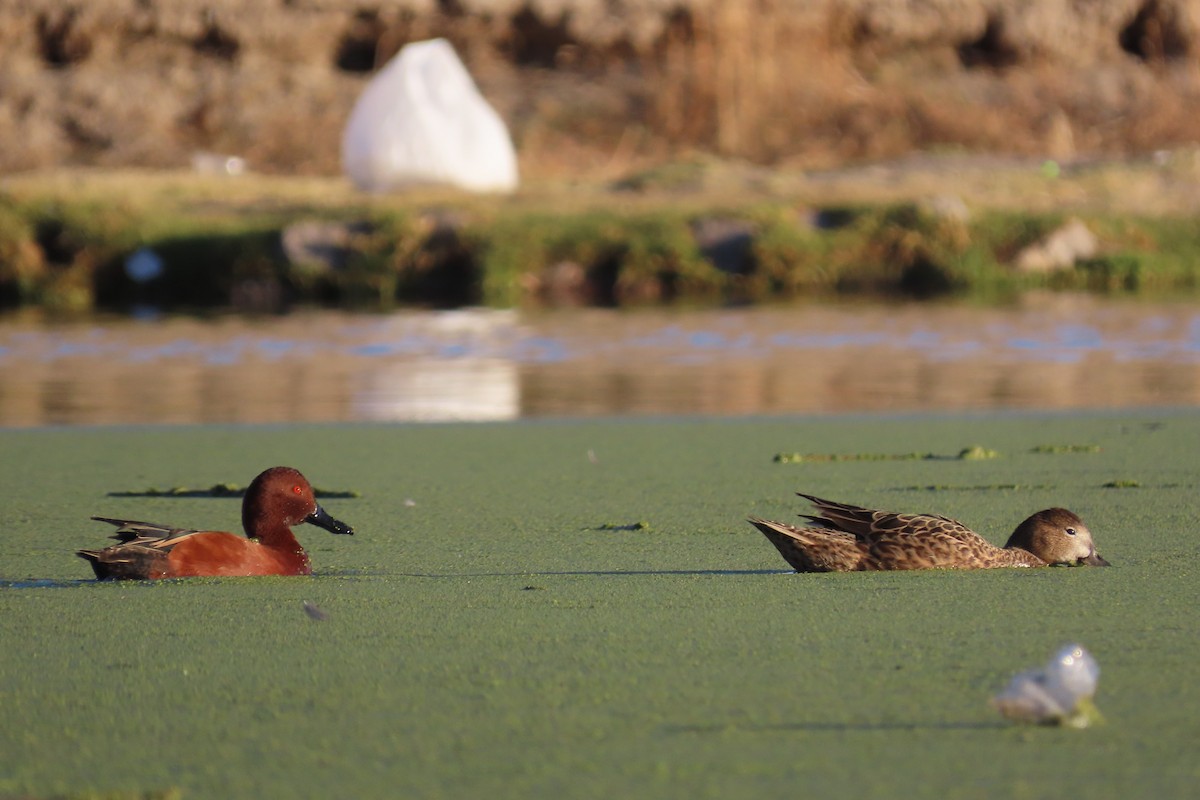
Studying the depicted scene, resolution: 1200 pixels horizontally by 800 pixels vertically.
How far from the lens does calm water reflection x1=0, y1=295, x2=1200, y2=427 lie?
870 cm

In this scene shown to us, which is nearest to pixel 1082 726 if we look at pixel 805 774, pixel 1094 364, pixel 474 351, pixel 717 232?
pixel 805 774

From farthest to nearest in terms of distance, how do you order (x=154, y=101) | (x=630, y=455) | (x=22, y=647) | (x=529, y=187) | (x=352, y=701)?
(x=154, y=101) → (x=529, y=187) → (x=630, y=455) → (x=22, y=647) → (x=352, y=701)

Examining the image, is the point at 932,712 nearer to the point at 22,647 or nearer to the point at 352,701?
the point at 352,701

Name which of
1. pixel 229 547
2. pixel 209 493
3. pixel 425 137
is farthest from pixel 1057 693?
pixel 425 137

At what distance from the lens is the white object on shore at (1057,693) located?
115 inches

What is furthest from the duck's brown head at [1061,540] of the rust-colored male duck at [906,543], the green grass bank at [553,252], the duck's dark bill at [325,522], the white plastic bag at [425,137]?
the white plastic bag at [425,137]

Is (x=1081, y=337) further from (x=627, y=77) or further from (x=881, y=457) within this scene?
(x=627, y=77)

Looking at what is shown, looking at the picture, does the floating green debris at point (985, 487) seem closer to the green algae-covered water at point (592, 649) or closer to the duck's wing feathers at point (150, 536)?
the green algae-covered water at point (592, 649)

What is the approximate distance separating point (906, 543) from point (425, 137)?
13.9m

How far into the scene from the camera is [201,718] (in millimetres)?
3135

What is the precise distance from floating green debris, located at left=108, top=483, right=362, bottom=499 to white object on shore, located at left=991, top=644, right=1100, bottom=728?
10.6 ft

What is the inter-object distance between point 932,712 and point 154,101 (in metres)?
23.2

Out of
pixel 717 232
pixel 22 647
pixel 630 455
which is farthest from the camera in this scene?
pixel 717 232

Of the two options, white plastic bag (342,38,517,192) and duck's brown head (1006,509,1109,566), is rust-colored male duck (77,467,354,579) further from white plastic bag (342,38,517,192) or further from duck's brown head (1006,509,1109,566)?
white plastic bag (342,38,517,192)
